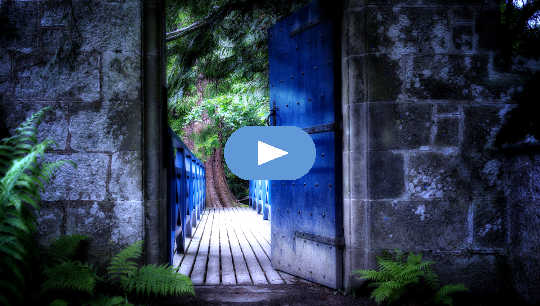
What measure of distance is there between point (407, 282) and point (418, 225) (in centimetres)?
47

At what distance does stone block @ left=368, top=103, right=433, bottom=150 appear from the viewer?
8.12ft

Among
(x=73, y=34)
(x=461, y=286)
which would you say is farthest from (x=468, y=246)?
(x=73, y=34)

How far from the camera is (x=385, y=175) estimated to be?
247 centimetres

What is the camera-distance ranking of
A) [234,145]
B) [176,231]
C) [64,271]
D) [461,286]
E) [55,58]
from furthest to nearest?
1. [176,231]
2. [234,145]
3. [55,58]
4. [461,286]
5. [64,271]

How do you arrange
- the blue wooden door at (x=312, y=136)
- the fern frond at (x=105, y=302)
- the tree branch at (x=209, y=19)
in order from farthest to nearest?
the tree branch at (x=209, y=19)
the blue wooden door at (x=312, y=136)
the fern frond at (x=105, y=302)

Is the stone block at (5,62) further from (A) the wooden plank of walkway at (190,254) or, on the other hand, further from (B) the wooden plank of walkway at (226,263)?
(B) the wooden plank of walkway at (226,263)

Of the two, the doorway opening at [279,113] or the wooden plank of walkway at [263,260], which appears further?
the wooden plank of walkway at [263,260]

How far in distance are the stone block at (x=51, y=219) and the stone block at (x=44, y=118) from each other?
409 mm

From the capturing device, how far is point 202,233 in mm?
5574

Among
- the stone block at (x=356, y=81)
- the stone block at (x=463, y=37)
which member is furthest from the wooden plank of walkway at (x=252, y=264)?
the stone block at (x=463, y=37)

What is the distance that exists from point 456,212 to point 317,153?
3.70 ft

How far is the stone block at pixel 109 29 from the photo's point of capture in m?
2.40

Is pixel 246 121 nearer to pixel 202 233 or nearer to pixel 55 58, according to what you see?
pixel 202 233

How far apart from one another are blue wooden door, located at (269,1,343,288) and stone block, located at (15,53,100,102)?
1.63 metres
